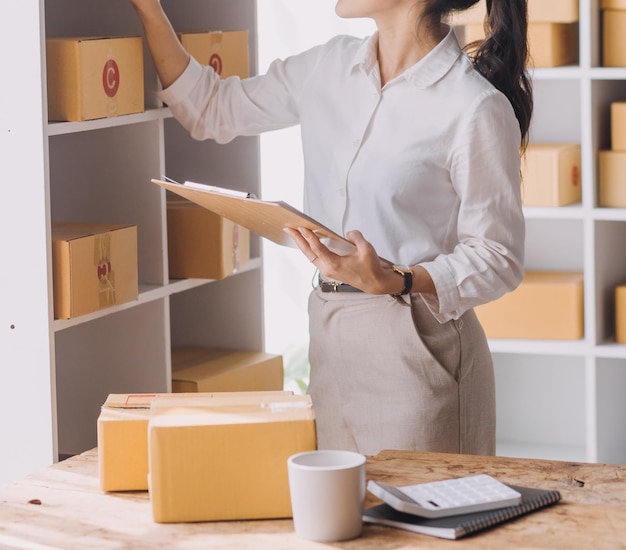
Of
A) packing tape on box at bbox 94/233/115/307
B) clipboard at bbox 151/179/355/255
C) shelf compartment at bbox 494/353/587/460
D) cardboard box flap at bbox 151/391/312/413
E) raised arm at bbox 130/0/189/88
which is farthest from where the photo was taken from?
shelf compartment at bbox 494/353/587/460

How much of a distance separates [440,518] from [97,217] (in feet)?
4.19

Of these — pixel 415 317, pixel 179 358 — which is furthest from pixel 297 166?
pixel 415 317

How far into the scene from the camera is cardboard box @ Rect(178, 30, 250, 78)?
8.03ft

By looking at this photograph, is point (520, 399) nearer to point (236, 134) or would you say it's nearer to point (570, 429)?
point (570, 429)

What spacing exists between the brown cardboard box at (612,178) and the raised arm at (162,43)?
1.46m

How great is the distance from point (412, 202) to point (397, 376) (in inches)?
13.0

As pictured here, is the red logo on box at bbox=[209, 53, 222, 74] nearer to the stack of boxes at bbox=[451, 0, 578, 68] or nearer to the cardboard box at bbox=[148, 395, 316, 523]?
the stack of boxes at bbox=[451, 0, 578, 68]

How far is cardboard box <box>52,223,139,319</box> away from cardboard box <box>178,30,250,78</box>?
0.45 meters

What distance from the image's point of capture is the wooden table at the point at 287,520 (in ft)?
4.36

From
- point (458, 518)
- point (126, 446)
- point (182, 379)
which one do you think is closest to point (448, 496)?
point (458, 518)

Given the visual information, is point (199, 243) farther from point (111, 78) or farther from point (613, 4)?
point (613, 4)

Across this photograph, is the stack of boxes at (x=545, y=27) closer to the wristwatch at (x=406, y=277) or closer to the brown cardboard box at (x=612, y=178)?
the brown cardboard box at (x=612, y=178)

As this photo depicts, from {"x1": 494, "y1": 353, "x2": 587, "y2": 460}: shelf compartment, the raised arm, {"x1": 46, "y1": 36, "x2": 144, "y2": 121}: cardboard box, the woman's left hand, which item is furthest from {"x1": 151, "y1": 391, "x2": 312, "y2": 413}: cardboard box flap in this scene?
{"x1": 494, "y1": 353, "x2": 587, "y2": 460}: shelf compartment

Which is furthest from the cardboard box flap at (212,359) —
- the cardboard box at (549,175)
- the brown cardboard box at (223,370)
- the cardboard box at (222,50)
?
the cardboard box at (549,175)
